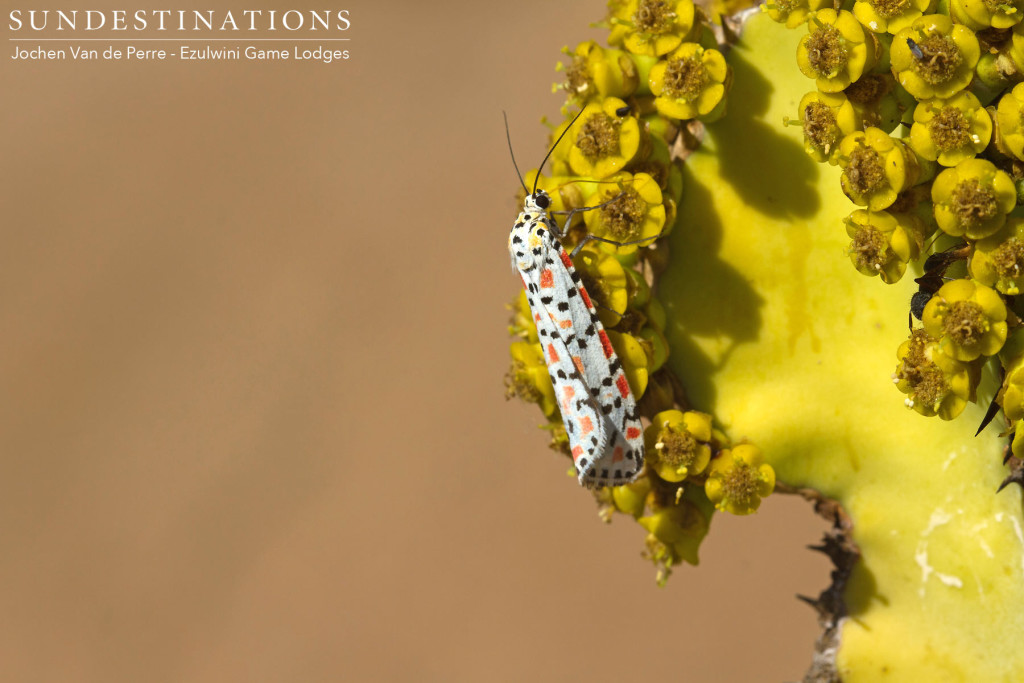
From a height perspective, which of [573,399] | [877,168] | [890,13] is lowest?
[573,399]

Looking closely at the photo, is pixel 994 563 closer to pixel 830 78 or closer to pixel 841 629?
pixel 841 629

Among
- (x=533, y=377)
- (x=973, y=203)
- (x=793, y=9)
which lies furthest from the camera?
(x=533, y=377)

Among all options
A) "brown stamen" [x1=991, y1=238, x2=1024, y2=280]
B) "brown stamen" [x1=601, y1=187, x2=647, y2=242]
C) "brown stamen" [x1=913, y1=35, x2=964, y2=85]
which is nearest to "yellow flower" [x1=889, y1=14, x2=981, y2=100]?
"brown stamen" [x1=913, y1=35, x2=964, y2=85]

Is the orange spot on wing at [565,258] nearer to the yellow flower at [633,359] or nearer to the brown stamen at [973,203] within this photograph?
the yellow flower at [633,359]

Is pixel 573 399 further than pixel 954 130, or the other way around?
pixel 573 399

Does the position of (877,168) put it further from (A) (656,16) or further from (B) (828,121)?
(A) (656,16)

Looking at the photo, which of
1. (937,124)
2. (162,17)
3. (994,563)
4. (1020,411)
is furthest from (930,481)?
(162,17)

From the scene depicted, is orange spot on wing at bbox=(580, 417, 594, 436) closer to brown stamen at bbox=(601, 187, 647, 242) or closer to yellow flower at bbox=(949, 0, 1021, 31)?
brown stamen at bbox=(601, 187, 647, 242)

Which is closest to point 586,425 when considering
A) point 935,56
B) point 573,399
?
point 573,399
